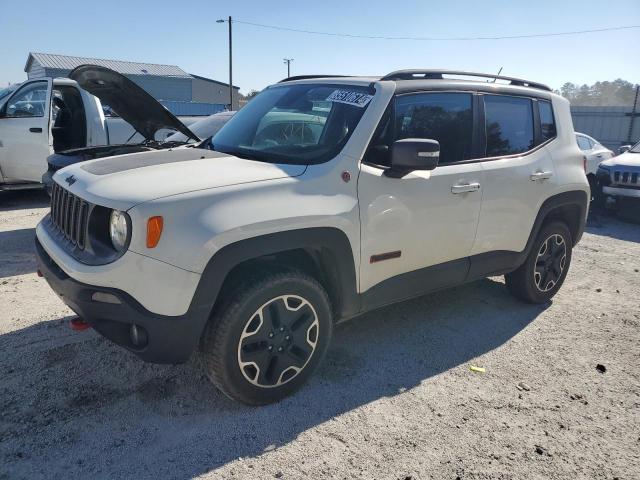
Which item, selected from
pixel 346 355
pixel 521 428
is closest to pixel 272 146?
pixel 346 355

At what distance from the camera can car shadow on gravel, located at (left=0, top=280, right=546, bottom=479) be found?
2600 millimetres

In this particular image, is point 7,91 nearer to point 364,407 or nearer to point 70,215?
point 70,215

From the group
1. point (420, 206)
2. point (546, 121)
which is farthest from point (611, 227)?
point (420, 206)

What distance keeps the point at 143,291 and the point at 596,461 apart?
253 centimetres

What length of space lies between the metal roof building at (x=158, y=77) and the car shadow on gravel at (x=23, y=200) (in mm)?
26651

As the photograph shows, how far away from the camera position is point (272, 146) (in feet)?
11.5

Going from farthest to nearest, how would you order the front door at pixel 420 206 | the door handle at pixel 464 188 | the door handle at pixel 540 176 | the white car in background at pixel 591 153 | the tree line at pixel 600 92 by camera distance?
the tree line at pixel 600 92, the white car in background at pixel 591 153, the door handle at pixel 540 176, the door handle at pixel 464 188, the front door at pixel 420 206

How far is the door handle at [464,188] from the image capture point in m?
3.66

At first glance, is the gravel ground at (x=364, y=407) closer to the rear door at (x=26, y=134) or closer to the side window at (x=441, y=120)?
the side window at (x=441, y=120)

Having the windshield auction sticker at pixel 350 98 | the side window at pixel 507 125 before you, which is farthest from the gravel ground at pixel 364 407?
the windshield auction sticker at pixel 350 98

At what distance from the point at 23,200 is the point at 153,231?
794 centimetres

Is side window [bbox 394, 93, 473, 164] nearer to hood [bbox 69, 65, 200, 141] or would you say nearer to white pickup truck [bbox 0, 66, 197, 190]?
hood [bbox 69, 65, 200, 141]

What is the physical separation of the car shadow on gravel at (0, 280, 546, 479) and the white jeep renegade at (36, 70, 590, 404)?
0.23 m

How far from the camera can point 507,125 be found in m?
4.19
